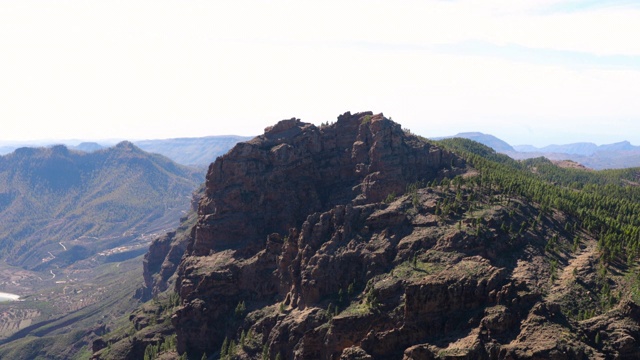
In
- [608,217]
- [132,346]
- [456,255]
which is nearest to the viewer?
[456,255]

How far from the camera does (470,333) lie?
116 metres

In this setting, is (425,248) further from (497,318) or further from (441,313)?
(497,318)

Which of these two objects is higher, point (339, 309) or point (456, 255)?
point (456, 255)

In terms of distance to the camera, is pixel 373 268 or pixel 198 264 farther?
pixel 198 264

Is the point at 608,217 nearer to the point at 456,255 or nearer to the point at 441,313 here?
the point at 456,255

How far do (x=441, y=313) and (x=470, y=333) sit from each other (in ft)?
33.5

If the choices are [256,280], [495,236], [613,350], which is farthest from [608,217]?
[256,280]

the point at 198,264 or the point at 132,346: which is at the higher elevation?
the point at 198,264

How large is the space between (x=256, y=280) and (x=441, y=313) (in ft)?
257

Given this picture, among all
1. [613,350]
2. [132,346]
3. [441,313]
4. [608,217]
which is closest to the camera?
[613,350]

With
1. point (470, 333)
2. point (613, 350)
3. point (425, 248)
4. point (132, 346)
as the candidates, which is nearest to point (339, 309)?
point (425, 248)

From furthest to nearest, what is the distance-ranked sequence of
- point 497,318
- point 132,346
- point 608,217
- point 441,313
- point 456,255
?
point 132,346 → point 608,217 → point 456,255 → point 441,313 → point 497,318

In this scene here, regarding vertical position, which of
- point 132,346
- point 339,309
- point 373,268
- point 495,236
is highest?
point 495,236

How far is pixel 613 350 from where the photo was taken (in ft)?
338
